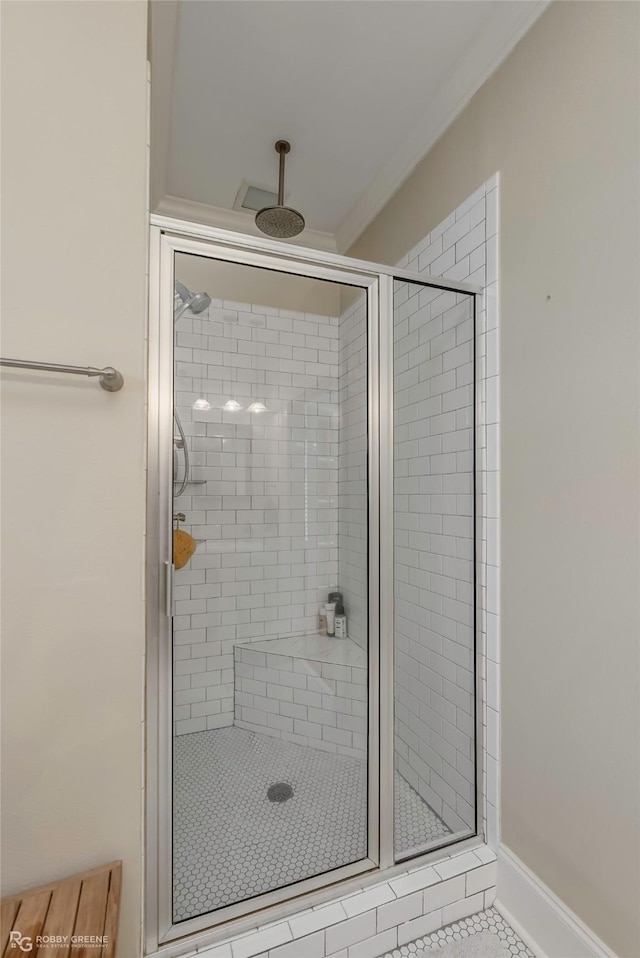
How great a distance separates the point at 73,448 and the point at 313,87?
1.60 meters

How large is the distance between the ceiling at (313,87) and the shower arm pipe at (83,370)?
4.14 ft

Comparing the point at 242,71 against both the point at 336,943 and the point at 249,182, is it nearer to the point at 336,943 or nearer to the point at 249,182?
the point at 249,182

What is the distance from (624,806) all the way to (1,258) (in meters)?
1.76

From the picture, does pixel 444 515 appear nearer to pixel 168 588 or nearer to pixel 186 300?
pixel 168 588

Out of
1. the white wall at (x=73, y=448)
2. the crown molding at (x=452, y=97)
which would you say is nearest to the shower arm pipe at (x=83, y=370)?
the white wall at (x=73, y=448)

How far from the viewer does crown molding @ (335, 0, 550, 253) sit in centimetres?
136

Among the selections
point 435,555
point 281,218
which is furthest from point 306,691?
point 281,218

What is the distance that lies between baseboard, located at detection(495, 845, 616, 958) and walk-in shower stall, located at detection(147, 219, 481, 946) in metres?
0.19

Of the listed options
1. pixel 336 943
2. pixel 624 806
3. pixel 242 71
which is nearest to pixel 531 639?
pixel 624 806

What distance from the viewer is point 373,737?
4.61 ft

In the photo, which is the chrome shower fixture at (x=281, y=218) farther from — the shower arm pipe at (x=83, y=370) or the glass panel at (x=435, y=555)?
the shower arm pipe at (x=83, y=370)

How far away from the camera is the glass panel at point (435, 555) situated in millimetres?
1458

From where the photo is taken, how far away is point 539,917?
48.3 inches

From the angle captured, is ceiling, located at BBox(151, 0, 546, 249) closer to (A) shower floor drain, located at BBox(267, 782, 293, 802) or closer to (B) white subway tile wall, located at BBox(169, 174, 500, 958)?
(B) white subway tile wall, located at BBox(169, 174, 500, 958)
